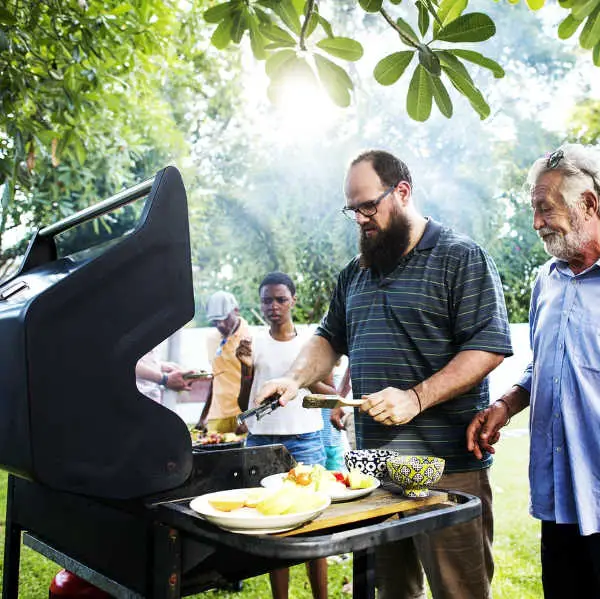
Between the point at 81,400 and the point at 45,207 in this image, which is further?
the point at 45,207

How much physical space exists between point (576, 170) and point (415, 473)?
1214mm

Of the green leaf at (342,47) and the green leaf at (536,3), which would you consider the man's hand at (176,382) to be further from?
the green leaf at (536,3)

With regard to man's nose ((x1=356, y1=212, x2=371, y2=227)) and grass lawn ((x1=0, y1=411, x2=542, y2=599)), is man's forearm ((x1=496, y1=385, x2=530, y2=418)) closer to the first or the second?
man's nose ((x1=356, y1=212, x2=371, y2=227))

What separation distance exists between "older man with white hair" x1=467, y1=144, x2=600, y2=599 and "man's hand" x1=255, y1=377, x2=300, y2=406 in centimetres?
64

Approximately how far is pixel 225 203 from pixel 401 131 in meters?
5.08

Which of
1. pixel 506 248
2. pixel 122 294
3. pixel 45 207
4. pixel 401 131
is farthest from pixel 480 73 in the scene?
pixel 122 294

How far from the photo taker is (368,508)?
1.48 m

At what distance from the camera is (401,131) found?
46.4 feet

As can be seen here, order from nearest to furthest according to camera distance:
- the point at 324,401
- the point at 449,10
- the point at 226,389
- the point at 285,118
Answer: the point at 449,10
the point at 324,401
the point at 226,389
the point at 285,118

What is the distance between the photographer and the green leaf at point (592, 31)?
4.49 ft

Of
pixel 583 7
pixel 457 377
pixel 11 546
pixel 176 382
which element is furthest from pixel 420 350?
pixel 176 382

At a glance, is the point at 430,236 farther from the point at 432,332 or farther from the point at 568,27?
the point at 568,27

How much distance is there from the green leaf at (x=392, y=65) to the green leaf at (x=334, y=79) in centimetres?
13

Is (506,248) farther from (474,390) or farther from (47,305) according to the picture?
(47,305)
